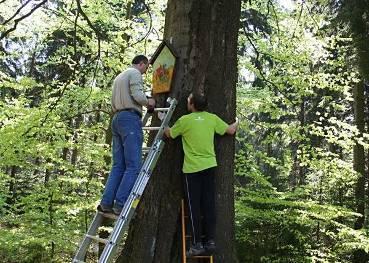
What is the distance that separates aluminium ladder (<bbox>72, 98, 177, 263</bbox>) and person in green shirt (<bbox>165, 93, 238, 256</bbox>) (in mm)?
143

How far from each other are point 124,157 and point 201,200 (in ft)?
2.80

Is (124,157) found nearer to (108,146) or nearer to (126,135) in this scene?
(126,135)

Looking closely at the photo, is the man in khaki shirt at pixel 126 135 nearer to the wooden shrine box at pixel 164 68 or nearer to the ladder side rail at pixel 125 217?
the ladder side rail at pixel 125 217

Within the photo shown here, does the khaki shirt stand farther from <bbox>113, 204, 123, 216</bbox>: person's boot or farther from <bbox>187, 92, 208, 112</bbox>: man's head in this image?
<bbox>113, 204, 123, 216</bbox>: person's boot

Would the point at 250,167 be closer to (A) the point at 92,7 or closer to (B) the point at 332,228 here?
(B) the point at 332,228

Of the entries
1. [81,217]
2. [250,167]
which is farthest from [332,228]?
[81,217]

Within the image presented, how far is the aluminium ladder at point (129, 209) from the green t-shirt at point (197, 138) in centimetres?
15

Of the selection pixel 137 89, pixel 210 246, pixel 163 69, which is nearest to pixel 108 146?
pixel 163 69

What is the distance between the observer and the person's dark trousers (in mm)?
4059

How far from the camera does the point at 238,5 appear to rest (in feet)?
15.1

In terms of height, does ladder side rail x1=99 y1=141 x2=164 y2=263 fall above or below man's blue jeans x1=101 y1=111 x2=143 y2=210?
below

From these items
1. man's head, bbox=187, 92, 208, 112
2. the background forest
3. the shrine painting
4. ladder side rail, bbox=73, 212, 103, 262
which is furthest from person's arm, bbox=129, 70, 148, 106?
the background forest

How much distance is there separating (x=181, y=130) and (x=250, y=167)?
247 inches

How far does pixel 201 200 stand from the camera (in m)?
4.18
